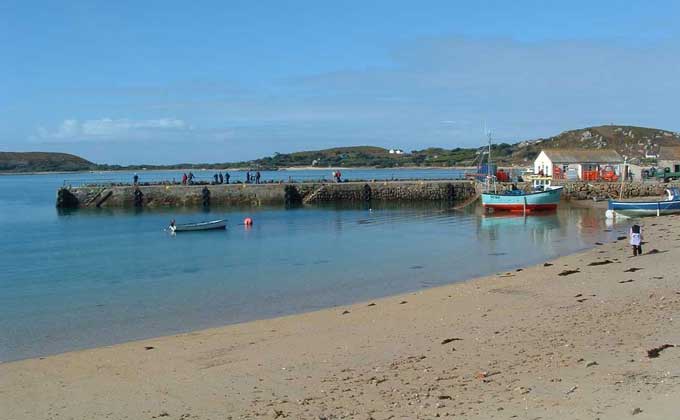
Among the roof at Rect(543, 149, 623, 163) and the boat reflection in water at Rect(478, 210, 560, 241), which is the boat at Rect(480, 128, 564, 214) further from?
the roof at Rect(543, 149, 623, 163)

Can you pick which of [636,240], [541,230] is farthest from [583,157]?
[636,240]

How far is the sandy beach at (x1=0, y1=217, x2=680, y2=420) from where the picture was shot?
8141mm

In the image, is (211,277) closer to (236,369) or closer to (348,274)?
(348,274)

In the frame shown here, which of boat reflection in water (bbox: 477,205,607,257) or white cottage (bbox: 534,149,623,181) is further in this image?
white cottage (bbox: 534,149,623,181)

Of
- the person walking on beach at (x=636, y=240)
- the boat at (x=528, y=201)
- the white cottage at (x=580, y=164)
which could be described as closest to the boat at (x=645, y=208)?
the boat at (x=528, y=201)

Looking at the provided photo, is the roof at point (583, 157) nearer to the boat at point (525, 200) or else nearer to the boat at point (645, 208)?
the boat at point (525, 200)

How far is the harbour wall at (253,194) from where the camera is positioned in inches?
2368

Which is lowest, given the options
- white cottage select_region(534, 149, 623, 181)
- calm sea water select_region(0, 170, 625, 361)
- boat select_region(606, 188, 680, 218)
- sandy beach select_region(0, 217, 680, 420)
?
calm sea water select_region(0, 170, 625, 361)

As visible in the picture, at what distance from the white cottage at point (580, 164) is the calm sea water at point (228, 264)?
1135cm

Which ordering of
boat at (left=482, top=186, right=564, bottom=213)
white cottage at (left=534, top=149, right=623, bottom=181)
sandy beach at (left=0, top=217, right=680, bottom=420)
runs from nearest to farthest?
sandy beach at (left=0, top=217, right=680, bottom=420) < boat at (left=482, top=186, right=564, bottom=213) < white cottage at (left=534, top=149, right=623, bottom=181)

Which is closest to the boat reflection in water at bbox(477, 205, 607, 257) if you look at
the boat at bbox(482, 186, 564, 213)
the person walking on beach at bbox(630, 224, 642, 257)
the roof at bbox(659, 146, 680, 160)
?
the boat at bbox(482, 186, 564, 213)

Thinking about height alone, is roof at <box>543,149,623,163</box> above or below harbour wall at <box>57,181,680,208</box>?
above

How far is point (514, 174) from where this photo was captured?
70.3m

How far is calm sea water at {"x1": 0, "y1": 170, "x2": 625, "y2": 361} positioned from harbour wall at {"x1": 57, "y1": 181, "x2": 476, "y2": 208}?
36.8 feet
